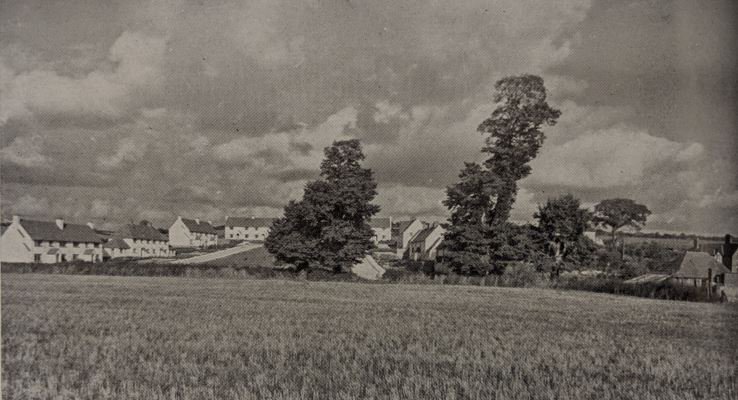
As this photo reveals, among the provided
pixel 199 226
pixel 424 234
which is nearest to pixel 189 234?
pixel 199 226

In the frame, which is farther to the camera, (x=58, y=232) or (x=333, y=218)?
(x=58, y=232)

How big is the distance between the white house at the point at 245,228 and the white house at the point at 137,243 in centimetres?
1439

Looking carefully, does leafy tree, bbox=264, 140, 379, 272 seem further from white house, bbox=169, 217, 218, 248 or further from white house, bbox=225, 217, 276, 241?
white house, bbox=225, 217, 276, 241

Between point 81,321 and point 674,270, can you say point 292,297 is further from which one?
point 674,270

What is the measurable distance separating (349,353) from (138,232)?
80.0 meters

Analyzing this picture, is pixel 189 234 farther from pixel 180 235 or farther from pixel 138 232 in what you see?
pixel 138 232

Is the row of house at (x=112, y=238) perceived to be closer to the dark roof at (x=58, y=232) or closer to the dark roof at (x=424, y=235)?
the dark roof at (x=58, y=232)

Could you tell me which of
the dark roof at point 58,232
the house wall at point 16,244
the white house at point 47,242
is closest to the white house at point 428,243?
the white house at point 47,242

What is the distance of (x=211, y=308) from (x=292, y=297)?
5820mm


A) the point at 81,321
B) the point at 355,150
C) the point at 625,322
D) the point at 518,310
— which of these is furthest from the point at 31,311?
the point at 355,150

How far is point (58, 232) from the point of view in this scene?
65.4 metres

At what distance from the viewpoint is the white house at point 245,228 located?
102 m

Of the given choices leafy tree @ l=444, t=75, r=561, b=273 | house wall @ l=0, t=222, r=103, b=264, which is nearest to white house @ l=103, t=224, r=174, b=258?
house wall @ l=0, t=222, r=103, b=264

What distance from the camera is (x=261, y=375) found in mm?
8672
